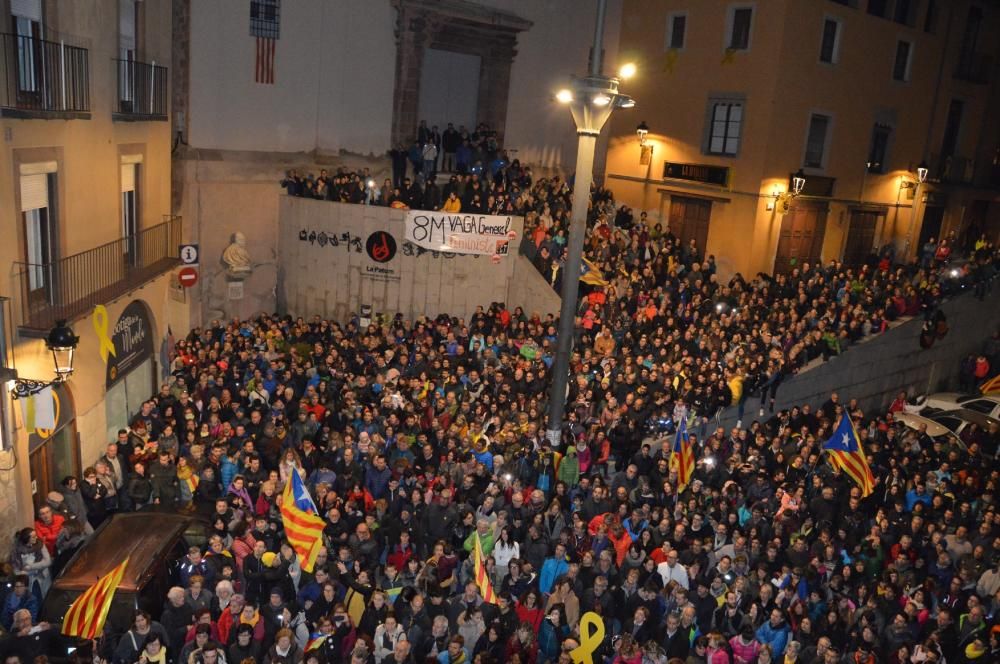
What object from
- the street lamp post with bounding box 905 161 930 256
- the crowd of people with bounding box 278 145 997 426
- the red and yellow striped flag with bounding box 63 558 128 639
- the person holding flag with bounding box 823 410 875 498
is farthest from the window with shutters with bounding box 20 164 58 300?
the street lamp post with bounding box 905 161 930 256

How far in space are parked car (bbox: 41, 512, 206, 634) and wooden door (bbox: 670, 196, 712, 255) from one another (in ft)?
63.5

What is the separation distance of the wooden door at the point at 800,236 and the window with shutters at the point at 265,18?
→ 610 inches

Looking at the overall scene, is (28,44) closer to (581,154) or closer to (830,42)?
(581,154)

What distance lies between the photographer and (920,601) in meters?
11.4

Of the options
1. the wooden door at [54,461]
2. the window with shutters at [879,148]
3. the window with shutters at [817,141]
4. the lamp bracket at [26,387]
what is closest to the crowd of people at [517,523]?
the wooden door at [54,461]

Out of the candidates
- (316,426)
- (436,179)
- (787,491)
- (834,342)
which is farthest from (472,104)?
(787,491)

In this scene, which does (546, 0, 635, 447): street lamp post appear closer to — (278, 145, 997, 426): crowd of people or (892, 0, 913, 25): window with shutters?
(278, 145, 997, 426): crowd of people

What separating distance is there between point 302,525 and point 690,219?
63.5 ft

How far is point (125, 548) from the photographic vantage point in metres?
10.6

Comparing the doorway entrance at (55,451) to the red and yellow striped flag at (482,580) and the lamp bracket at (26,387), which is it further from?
the red and yellow striped flag at (482,580)

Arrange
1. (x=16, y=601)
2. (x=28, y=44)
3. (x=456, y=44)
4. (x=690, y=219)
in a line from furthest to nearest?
(x=690, y=219), (x=456, y=44), (x=28, y=44), (x=16, y=601)

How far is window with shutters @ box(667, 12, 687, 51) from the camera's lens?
27.1 m

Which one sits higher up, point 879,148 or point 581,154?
point 879,148

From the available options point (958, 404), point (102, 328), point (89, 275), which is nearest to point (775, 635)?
point (102, 328)
